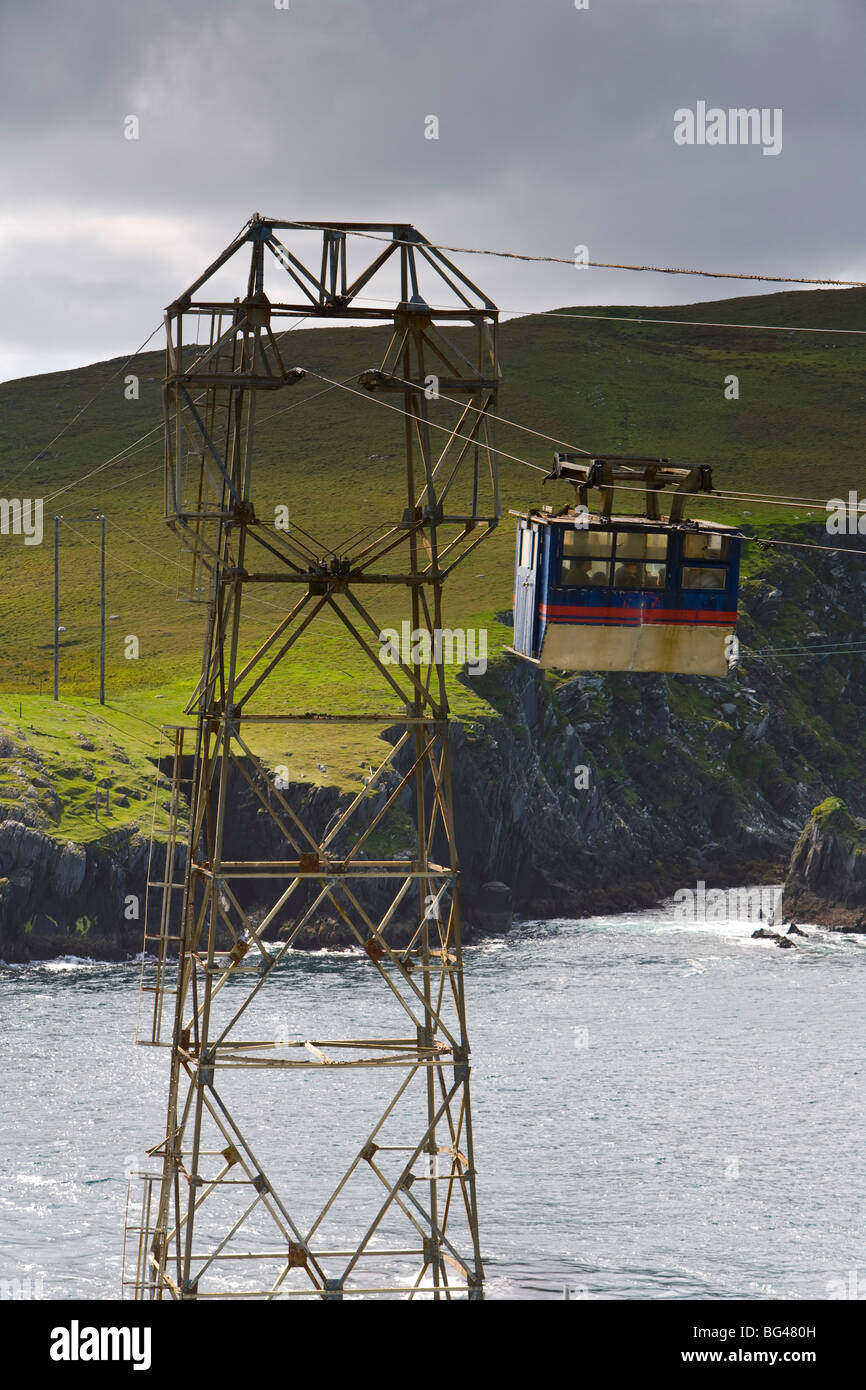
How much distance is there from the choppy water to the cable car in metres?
24.9

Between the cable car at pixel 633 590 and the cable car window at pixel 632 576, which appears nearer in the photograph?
the cable car at pixel 633 590

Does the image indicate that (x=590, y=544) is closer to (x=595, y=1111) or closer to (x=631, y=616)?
(x=631, y=616)

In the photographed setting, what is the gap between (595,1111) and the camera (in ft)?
250

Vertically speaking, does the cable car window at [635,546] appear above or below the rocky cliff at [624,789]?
above

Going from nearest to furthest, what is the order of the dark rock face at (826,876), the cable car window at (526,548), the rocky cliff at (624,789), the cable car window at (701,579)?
the cable car window at (701,579), the cable car window at (526,548), the rocky cliff at (624,789), the dark rock face at (826,876)

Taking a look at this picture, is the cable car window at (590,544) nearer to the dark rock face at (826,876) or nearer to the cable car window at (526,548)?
the cable car window at (526,548)

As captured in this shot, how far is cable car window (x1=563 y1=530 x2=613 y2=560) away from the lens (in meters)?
34.3

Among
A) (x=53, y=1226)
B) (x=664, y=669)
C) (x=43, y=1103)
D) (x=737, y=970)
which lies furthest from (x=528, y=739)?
(x=664, y=669)

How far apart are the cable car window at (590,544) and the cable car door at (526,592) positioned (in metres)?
1.13

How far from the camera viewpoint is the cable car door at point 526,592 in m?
35.4

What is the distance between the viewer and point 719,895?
140 metres

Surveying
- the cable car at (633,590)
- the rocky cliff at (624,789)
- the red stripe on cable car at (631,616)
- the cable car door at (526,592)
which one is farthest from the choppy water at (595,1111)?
the red stripe on cable car at (631,616)

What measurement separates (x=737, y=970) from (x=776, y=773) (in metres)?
56.7
